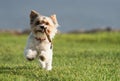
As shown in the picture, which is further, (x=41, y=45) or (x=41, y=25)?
(x=41, y=45)

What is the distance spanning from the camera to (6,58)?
75.2 feet

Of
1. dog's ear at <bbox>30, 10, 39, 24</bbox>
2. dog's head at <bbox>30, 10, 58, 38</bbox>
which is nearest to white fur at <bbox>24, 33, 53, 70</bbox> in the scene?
dog's head at <bbox>30, 10, 58, 38</bbox>

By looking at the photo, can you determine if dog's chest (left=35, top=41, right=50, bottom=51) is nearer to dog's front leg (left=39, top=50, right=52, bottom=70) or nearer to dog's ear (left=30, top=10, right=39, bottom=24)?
dog's front leg (left=39, top=50, right=52, bottom=70)

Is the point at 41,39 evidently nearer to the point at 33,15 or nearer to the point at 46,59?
the point at 46,59

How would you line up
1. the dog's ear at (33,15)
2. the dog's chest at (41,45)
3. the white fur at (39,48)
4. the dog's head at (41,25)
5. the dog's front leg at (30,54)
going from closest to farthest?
the dog's front leg at (30,54)
the dog's head at (41,25)
the white fur at (39,48)
the dog's chest at (41,45)
the dog's ear at (33,15)

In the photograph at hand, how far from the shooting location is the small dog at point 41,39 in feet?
47.1

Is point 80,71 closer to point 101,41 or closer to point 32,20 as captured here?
point 32,20

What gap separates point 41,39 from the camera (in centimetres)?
1465

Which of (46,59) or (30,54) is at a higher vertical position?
(30,54)

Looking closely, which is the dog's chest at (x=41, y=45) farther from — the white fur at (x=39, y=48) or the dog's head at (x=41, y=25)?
the dog's head at (x=41, y=25)

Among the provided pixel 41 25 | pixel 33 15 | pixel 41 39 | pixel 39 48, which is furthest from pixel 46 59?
pixel 33 15

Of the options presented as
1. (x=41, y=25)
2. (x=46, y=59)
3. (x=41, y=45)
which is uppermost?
(x=41, y=25)

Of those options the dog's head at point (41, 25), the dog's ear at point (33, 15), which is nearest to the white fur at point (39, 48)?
the dog's head at point (41, 25)

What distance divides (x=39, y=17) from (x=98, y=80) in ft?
7.36
